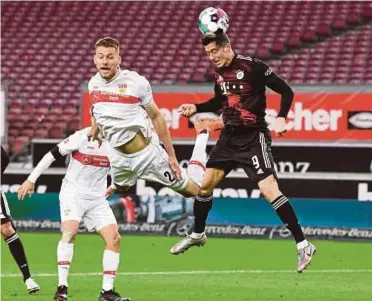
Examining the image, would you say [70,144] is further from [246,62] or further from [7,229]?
[246,62]

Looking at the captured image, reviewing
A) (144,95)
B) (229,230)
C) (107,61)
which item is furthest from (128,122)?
(229,230)

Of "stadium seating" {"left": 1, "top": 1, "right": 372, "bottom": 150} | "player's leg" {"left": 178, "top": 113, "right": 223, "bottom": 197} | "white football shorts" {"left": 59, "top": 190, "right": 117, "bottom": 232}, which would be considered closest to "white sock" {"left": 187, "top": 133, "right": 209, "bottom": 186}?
"player's leg" {"left": 178, "top": 113, "right": 223, "bottom": 197}

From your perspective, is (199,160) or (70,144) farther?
(199,160)

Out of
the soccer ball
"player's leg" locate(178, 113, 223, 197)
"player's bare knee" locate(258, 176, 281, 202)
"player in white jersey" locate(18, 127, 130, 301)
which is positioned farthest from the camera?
"player's leg" locate(178, 113, 223, 197)

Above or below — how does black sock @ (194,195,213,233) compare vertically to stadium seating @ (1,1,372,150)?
below

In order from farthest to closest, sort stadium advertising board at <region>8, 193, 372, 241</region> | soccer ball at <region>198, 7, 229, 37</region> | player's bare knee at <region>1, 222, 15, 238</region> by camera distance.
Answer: stadium advertising board at <region>8, 193, 372, 241</region> → player's bare knee at <region>1, 222, 15, 238</region> → soccer ball at <region>198, 7, 229, 37</region>

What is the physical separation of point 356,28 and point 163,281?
15845 mm

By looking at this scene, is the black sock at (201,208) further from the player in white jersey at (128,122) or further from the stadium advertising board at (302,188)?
the stadium advertising board at (302,188)

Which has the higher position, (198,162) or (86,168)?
(198,162)

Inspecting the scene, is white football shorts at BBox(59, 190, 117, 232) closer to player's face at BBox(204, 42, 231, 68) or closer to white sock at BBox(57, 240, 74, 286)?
white sock at BBox(57, 240, 74, 286)

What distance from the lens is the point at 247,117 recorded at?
37.4 ft

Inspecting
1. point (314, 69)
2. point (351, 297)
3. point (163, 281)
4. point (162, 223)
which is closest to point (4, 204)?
point (163, 281)

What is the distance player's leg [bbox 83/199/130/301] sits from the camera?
10961 mm

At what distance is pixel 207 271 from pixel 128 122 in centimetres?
458
